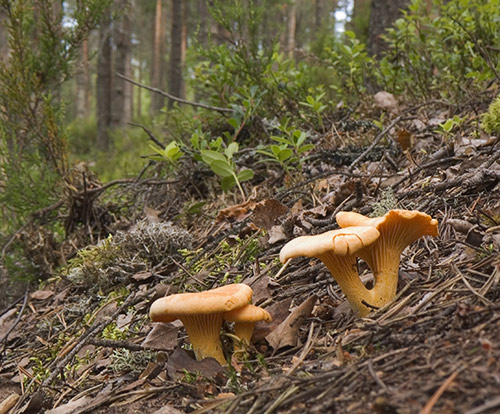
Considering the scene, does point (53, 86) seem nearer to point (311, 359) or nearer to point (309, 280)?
point (309, 280)

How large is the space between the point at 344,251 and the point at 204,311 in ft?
1.58

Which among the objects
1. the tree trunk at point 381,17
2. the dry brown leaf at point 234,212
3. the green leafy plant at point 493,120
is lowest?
the dry brown leaf at point 234,212

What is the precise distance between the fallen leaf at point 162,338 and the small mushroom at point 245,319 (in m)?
0.30

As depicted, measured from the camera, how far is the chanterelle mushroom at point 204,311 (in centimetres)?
148

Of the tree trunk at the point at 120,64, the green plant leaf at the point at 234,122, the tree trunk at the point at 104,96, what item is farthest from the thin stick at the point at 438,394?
the tree trunk at the point at 104,96

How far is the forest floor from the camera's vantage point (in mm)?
1222

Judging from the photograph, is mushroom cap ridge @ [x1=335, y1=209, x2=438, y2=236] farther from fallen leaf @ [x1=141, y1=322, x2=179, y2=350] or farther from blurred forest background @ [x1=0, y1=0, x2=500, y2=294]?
blurred forest background @ [x1=0, y1=0, x2=500, y2=294]

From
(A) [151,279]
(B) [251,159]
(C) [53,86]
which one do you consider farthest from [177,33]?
(A) [151,279]

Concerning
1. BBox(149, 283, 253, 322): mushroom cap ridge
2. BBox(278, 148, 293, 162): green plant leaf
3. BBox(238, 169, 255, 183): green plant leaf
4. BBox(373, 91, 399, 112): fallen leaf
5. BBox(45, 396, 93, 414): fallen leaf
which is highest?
BBox(373, 91, 399, 112): fallen leaf

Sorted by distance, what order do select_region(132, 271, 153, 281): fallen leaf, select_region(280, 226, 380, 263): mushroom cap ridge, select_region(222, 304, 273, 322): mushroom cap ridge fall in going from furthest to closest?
select_region(132, 271, 153, 281): fallen leaf
select_region(222, 304, 273, 322): mushroom cap ridge
select_region(280, 226, 380, 263): mushroom cap ridge

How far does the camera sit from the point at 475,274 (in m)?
1.65

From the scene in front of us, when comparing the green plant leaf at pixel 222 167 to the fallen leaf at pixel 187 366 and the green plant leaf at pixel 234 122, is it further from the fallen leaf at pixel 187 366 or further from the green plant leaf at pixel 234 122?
the fallen leaf at pixel 187 366

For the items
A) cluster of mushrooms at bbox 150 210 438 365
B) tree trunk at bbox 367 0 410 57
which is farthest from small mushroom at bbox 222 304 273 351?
tree trunk at bbox 367 0 410 57

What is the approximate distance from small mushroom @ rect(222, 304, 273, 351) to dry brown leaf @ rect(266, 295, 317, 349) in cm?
8
